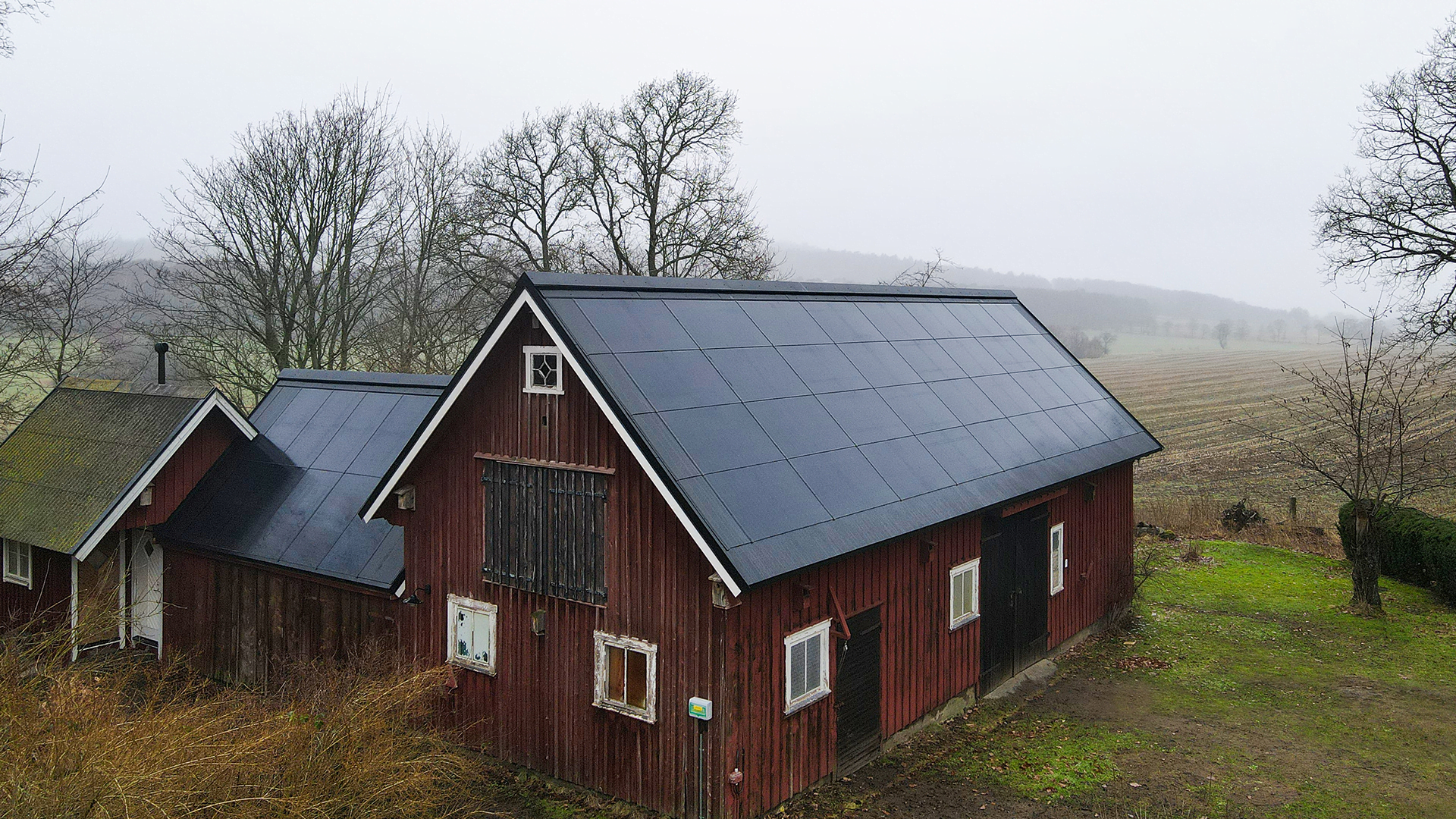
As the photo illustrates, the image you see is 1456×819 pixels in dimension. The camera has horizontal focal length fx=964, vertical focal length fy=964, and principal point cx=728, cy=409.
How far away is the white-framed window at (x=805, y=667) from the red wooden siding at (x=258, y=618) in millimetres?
5294

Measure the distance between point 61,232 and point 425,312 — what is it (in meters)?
17.0

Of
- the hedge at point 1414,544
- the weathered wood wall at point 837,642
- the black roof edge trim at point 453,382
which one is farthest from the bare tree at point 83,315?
the hedge at point 1414,544

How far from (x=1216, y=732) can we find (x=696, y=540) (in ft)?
27.2

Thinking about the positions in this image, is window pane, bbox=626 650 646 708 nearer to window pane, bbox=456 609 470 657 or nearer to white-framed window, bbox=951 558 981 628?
window pane, bbox=456 609 470 657

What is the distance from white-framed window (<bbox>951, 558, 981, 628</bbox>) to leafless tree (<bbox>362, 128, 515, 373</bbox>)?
70.5 ft

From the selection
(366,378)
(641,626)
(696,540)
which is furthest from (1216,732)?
(366,378)

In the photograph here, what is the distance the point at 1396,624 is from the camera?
58.1 feet

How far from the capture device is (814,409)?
11.6 m

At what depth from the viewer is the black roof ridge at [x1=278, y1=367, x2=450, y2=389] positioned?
1507cm

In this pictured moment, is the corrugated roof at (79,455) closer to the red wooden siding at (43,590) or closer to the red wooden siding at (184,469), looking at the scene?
the red wooden siding at (184,469)

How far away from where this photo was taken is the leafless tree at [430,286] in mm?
31297

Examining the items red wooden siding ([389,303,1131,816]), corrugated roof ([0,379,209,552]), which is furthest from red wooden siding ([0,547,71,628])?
red wooden siding ([389,303,1131,816])

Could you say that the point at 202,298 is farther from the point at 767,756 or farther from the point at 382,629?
the point at 767,756

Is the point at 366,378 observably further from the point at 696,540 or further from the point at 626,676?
the point at 696,540
